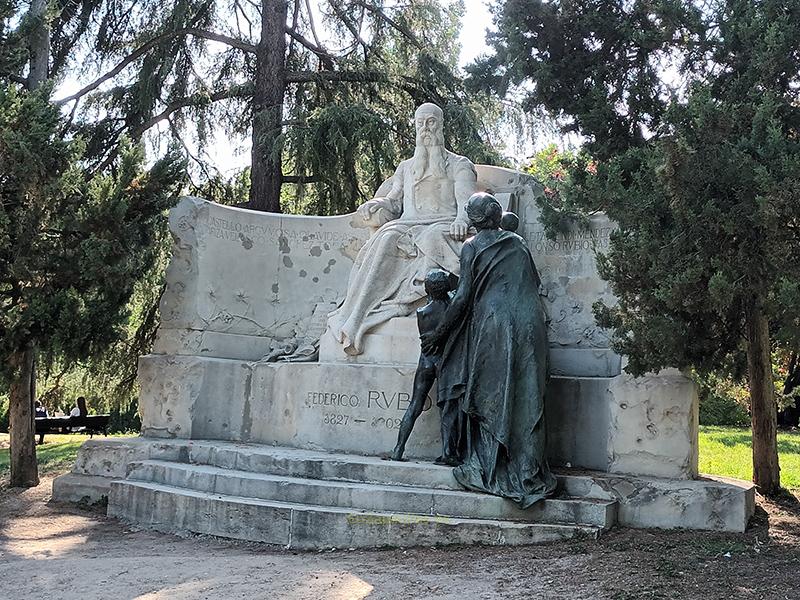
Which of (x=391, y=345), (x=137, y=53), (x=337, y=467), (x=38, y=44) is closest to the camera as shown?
(x=337, y=467)

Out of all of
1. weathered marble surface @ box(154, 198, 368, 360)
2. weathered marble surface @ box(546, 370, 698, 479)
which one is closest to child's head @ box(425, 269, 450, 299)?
weathered marble surface @ box(546, 370, 698, 479)

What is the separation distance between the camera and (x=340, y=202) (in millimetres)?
11844

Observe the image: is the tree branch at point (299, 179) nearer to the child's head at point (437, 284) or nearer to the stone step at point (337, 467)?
the stone step at point (337, 467)

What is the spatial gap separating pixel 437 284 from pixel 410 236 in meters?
1.33

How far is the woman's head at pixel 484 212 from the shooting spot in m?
6.35

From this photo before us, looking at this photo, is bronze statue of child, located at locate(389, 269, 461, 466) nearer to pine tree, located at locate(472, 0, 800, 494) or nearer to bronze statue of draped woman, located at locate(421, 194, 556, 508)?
bronze statue of draped woman, located at locate(421, 194, 556, 508)

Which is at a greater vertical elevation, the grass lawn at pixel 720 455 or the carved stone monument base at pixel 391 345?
the carved stone monument base at pixel 391 345

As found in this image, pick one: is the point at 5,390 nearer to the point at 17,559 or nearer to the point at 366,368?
the point at 17,559

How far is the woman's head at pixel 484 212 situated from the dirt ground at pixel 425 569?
2329 mm

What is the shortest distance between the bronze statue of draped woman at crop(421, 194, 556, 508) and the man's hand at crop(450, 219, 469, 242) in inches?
39.5

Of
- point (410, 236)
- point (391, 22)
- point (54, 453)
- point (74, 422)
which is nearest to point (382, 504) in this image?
point (410, 236)

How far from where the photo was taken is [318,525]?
5.84 meters

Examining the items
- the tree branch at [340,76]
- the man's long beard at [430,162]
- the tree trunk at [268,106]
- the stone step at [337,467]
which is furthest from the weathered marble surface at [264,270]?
the tree branch at [340,76]

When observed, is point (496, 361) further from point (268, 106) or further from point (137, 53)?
point (137, 53)
